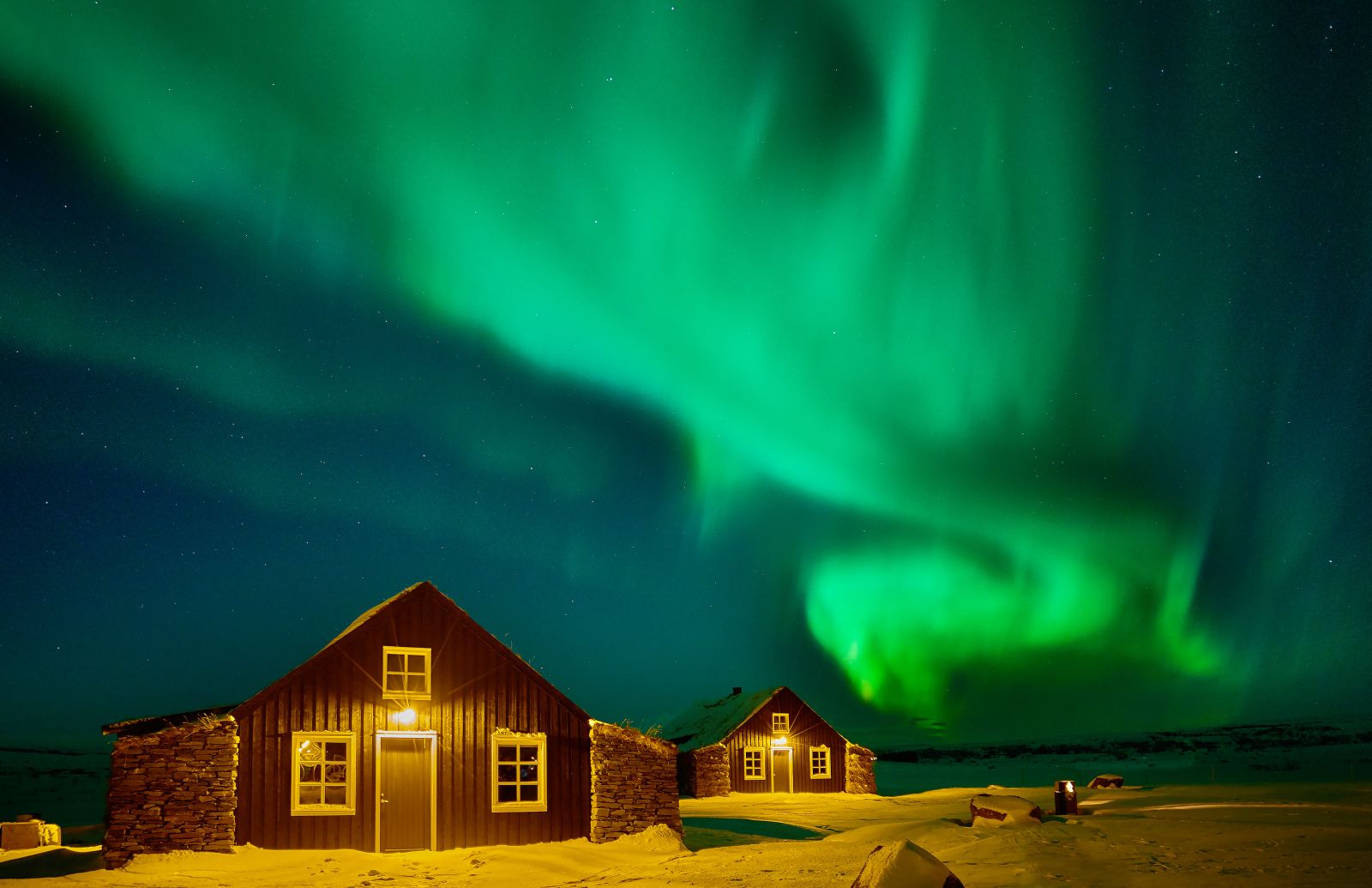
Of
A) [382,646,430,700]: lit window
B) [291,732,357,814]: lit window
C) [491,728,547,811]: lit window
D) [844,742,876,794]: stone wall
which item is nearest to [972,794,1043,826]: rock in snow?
[491,728,547,811]: lit window

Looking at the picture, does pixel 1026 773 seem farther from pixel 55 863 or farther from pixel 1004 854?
pixel 55 863

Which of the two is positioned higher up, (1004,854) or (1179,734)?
(1004,854)

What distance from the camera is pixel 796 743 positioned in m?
50.5

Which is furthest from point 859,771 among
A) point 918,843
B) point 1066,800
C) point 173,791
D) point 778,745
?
point 173,791

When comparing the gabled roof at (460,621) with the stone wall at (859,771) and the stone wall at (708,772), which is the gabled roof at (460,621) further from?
the stone wall at (859,771)

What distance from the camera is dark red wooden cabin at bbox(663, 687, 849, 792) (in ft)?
160

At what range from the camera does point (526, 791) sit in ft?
76.1

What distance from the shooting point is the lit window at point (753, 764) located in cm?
4894

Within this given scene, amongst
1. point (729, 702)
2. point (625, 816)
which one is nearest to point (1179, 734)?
point (729, 702)

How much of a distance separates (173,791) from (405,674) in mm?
5053

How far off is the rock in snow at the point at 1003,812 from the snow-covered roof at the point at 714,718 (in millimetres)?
27909

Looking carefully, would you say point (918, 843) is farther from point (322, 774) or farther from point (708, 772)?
point (708, 772)

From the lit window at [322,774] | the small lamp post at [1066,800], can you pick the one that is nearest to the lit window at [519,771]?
the lit window at [322,774]

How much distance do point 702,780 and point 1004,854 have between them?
105 feet
